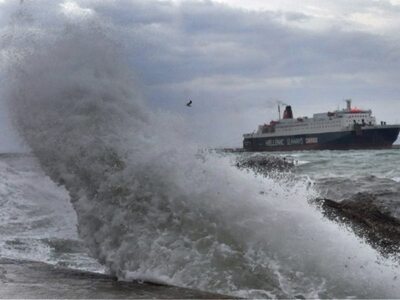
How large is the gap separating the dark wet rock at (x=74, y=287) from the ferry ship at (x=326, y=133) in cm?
8184

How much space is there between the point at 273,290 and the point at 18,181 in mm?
12426

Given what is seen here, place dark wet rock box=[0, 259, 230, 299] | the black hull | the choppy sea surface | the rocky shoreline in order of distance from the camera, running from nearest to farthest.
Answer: dark wet rock box=[0, 259, 230, 299], the choppy sea surface, the rocky shoreline, the black hull

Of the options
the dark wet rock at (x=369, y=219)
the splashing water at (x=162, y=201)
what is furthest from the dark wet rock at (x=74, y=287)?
the dark wet rock at (x=369, y=219)

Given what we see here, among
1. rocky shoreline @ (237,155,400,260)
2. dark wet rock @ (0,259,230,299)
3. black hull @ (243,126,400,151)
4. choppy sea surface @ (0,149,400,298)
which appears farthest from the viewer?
black hull @ (243,126,400,151)

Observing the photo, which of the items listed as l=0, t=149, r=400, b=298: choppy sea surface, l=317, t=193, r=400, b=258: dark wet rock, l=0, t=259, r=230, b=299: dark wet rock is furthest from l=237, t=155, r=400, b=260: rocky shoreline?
l=0, t=259, r=230, b=299: dark wet rock

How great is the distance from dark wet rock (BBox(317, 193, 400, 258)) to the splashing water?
1.52 m

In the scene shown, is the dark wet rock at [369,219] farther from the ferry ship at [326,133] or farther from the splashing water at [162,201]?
the ferry ship at [326,133]

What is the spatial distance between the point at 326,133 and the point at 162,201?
274ft

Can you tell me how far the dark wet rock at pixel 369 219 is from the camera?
8820 mm

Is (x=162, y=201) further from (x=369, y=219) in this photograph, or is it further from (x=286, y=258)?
(x=369, y=219)

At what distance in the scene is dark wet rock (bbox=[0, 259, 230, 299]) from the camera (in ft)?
18.6

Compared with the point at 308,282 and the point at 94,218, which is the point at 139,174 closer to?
the point at 94,218

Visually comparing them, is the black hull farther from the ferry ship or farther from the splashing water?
the splashing water

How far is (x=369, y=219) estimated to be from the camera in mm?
10266
